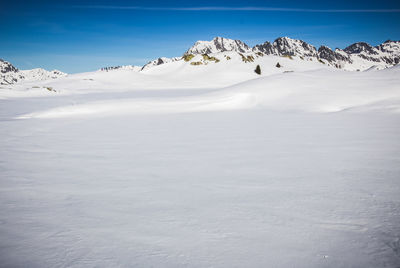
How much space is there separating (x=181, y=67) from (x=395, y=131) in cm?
6734

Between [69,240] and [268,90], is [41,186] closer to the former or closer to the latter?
[69,240]

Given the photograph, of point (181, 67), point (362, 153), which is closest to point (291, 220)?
point (362, 153)

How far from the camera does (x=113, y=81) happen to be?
50.2 metres

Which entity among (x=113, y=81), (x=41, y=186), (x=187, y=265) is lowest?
(x=187, y=265)

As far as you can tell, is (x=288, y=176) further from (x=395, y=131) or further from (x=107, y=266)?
(x=395, y=131)

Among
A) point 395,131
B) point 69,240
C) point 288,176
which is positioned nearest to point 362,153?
point 288,176

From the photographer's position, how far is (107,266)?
7.07 ft

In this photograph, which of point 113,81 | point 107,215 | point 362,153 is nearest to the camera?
point 107,215

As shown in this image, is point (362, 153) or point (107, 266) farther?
point (362, 153)

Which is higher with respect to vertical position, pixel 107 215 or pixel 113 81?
pixel 113 81

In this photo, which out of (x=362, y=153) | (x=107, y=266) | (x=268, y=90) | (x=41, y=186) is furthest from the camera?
(x=268, y=90)

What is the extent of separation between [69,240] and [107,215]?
21.5 inches

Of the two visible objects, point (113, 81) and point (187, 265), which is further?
point (113, 81)

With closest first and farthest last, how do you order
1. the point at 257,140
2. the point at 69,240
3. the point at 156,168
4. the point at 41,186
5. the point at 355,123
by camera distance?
1. the point at 69,240
2. the point at 41,186
3. the point at 156,168
4. the point at 257,140
5. the point at 355,123
